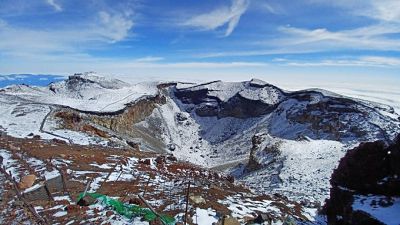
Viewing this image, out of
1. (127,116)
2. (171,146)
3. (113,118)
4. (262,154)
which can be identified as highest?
(113,118)

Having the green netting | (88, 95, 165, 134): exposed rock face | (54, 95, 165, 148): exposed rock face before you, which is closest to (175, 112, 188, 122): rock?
(54, 95, 165, 148): exposed rock face

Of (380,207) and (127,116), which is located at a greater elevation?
(380,207)

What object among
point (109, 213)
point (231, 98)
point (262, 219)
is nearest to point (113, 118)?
point (231, 98)

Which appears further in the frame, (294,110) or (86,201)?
(294,110)

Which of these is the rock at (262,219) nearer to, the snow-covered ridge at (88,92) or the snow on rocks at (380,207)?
the snow on rocks at (380,207)

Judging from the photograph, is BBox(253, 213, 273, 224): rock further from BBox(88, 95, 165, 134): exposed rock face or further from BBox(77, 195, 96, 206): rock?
BBox(88, 95, 165, 134): exposed rock face

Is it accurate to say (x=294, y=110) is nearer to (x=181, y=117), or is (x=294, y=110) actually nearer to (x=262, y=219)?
(x=181, y=117)
